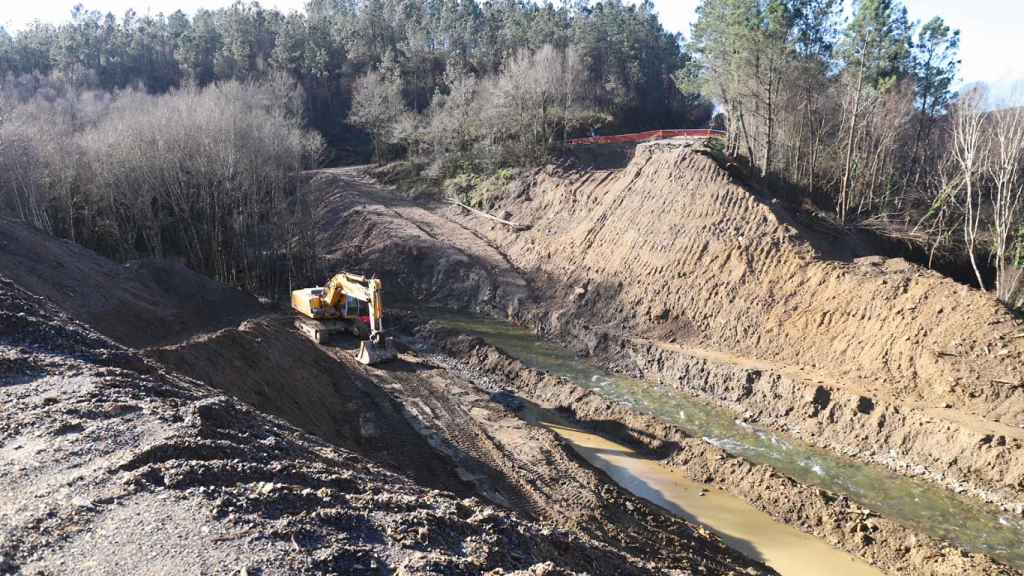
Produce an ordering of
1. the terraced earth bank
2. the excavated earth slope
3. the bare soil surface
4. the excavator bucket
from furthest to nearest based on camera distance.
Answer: the excavator bucket
the bare soil surface
the terraced earth bank
the excavated earth slope

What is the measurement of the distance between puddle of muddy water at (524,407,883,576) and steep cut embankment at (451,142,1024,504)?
13.3ft

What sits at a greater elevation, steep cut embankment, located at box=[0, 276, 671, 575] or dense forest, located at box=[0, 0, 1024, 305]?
dense forest, located at box=[0, 0, 1024, 305]

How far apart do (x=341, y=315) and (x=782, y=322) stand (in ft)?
45.8

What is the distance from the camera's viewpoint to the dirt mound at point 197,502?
5.49 m

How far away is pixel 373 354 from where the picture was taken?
17.8 m

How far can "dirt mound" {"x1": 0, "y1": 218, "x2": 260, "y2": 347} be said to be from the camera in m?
17.1

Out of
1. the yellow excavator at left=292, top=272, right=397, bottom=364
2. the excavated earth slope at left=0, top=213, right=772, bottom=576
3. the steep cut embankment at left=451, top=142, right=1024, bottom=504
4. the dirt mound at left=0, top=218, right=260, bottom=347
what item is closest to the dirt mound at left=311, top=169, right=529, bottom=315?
the steep cut embankment at left=451, top=142, right=1024, bottom=504

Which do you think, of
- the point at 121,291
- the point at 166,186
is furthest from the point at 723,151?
the point at 121,291

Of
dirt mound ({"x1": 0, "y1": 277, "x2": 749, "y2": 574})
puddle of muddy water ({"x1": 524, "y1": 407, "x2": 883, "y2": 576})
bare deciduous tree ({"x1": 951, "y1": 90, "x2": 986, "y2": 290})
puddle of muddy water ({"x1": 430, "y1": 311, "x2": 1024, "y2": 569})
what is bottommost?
puddle of muddy water ({"x1": 524, "y1": 407, "x2": 883, "y2": 576})

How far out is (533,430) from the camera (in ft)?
47.4

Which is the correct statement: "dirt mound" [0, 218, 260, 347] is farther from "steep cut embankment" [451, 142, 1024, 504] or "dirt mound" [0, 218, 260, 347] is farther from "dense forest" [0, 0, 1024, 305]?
"steep cut embankment" [451, 142, 1024, 504]

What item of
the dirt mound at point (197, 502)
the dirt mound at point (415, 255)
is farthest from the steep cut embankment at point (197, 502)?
the dirt mound at point (415, 255)

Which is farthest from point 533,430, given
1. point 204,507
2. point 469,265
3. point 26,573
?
point 469,265

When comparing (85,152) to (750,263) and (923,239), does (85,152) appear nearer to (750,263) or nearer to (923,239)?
(750,263)
